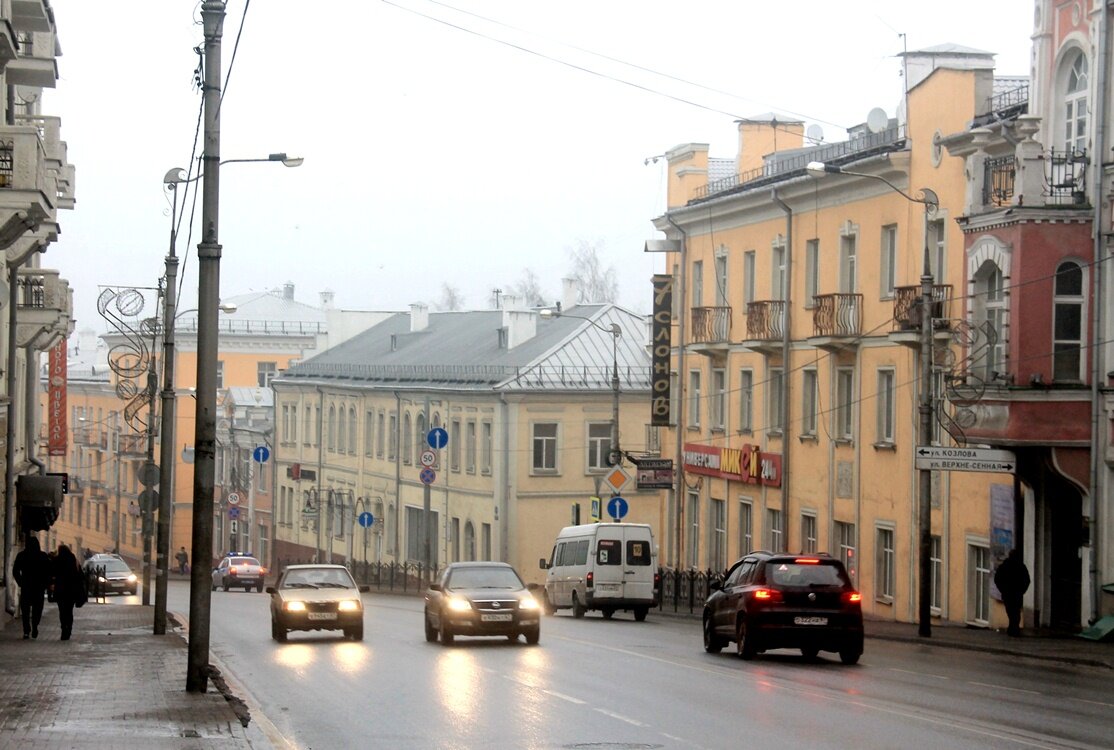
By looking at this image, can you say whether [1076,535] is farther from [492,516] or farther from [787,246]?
[492,516]

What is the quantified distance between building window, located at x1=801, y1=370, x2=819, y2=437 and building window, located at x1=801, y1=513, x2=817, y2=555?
2.18 meters

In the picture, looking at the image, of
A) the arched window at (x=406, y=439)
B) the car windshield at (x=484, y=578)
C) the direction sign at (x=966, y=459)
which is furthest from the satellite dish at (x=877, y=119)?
the arched window at (x=406, y=439)

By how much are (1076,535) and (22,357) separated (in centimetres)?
2391

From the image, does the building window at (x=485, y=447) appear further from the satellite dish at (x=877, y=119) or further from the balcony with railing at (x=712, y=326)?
the satellite dish at (x=877, y=119)

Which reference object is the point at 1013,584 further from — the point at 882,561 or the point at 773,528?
the point at 773,528

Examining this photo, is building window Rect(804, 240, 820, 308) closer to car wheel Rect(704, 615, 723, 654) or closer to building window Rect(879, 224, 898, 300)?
building window Rect(879, 224, 898, 300)

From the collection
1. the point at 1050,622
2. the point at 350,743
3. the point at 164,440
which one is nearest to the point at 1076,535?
the point at 1050,622

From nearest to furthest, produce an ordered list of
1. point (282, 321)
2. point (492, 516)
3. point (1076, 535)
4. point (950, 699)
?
point (950, 699) < point (1076, 535) < point (492, 516) < point (282, 321)

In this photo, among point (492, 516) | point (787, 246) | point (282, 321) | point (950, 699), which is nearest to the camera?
point (950, 699)

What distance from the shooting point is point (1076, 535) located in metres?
31.6

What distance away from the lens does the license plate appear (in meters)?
27.5

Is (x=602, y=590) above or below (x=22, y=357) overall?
below

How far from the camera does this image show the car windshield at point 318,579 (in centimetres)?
3056

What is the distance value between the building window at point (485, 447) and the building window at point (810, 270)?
24.6 m
